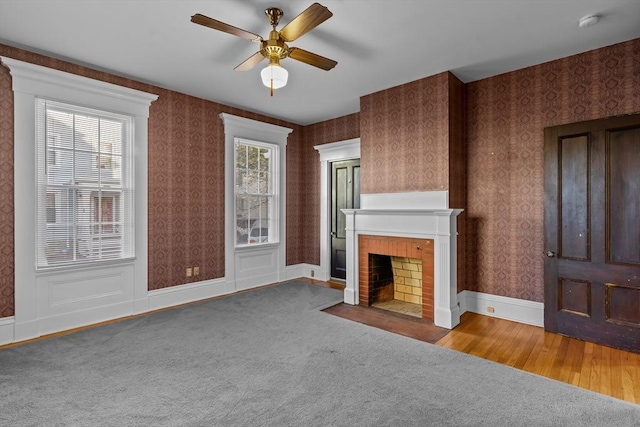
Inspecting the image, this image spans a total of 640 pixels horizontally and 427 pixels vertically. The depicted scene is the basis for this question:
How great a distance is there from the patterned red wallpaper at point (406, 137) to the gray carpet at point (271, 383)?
1.82m

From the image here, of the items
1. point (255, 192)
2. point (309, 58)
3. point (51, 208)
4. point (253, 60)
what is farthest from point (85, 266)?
point (309, 58)

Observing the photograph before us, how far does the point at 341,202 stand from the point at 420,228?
6.70ft

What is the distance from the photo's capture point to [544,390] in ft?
7.52

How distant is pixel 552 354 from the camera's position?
9.40ft

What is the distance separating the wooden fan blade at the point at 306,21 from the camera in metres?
2.07

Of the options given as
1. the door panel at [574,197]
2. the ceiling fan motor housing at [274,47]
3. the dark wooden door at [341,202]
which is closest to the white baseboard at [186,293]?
the dark wooden door at [341,202]

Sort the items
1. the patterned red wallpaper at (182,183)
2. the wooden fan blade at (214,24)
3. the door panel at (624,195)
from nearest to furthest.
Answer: the wooden fan blade at (214,24)
the door panel at (624,195)
the patterned red wallpaper at (182,183)

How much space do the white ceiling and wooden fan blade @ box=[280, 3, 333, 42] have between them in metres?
0.27

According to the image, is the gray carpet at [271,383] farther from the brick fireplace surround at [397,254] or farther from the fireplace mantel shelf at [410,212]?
the fireplace mantel shelf at [410,212]

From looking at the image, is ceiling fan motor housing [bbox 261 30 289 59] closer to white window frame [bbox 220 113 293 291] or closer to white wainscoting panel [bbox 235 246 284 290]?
white window frame [bbox 220 113 293 291]

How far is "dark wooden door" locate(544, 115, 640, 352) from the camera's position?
2912 millimetres

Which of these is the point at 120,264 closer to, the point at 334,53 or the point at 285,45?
the point at 285,45

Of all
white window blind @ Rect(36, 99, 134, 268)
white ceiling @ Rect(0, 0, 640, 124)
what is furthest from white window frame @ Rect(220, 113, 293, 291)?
white window blind @ Rect(36, 99, 134, 268)

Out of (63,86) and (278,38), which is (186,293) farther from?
(278,38)
